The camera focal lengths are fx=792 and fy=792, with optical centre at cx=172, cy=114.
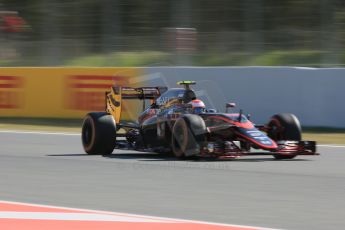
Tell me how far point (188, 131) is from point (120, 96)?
1.99 m

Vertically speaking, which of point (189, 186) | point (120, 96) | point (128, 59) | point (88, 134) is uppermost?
point (128, 59)

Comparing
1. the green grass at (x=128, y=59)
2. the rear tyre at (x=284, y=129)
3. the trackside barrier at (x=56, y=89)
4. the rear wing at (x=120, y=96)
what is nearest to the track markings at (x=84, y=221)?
the rear tyre at (x=284, y=129)

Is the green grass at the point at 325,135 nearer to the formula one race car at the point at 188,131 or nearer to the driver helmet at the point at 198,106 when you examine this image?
the formula one race car at the point at 188,131

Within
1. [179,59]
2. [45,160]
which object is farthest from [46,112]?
[45,160]

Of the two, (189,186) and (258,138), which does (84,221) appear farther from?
(258,138)

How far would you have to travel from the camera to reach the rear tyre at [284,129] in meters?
10.8

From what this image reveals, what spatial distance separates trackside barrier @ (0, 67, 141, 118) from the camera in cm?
1770

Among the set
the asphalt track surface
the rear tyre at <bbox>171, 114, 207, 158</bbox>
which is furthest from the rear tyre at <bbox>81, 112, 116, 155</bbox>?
the rear tyre at <bbox>171, 114, 207, 158</bbox>

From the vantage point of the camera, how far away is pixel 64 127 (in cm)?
1720

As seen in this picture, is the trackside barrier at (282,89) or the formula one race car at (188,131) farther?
the trackside barrier at (282,89)

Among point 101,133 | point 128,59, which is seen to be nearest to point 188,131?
point 101,133

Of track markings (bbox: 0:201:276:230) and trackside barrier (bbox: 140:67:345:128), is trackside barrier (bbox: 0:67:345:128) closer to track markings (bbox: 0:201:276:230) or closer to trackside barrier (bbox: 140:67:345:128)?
trackside barrier (bbox: 140:67:345:128)

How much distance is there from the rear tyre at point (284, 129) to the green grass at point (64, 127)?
Answer: 2929 mm

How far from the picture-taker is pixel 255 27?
16.2 metres
